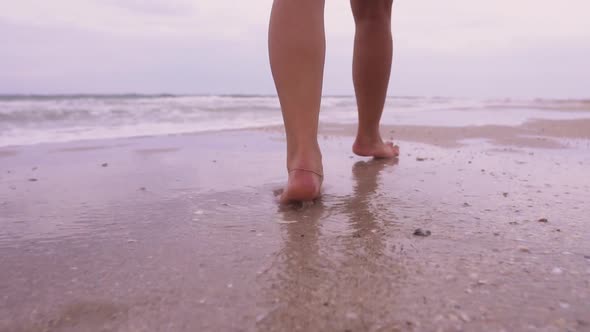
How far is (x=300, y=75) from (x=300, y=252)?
0.59 m

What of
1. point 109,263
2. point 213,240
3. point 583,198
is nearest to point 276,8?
point 213,240

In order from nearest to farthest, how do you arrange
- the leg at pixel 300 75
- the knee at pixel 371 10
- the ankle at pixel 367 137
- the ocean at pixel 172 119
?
the leg at pixel 300 75
the knee at pixel 371 10
the ankle at pixel 367 137
the ocean at pixel 172 119

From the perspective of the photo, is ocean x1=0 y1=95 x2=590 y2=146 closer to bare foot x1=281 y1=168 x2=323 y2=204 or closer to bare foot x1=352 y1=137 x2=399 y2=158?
bare foot x1=352 y1=137 x2=399 y2=158

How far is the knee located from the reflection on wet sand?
39.4 inches

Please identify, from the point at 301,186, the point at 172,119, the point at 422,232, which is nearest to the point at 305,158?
the point at 301,186

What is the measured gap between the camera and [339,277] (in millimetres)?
843

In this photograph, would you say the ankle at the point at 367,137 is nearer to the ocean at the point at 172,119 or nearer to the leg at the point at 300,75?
the leg at the point at 300,75

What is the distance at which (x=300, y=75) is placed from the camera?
1347 millimetres

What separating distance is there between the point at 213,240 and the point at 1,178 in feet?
5.03

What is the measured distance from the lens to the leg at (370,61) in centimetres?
196

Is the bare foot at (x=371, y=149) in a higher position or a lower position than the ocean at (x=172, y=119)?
higher

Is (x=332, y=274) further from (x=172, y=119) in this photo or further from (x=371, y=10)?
(x=172, y=119)

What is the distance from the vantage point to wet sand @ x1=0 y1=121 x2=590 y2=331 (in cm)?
72

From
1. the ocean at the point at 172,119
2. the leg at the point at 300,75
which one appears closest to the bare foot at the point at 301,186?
the leg at the point at 300,75
